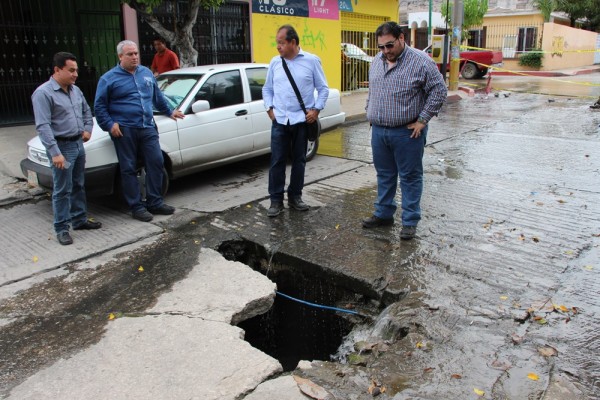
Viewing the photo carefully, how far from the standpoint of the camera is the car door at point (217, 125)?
6.18 metres

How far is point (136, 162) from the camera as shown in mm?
5520

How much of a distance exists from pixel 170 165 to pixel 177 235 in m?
1.29

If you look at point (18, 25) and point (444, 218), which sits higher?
point (18, 25)

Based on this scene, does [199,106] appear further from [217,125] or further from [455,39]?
[455,39]

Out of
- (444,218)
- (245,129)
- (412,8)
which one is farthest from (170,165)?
(412,8)

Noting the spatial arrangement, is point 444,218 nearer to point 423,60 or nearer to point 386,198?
point 386,198

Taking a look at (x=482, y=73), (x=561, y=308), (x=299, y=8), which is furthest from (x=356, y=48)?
(x=561, y=308)

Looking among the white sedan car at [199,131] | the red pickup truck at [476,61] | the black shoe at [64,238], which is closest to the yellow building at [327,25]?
the white sedan car at [199,131]

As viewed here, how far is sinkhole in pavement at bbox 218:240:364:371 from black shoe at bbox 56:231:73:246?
198cm

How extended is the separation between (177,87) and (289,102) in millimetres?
2002

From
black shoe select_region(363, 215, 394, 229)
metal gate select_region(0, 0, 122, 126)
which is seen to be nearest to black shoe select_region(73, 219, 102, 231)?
black shoe select_region(363, 215, 394, 229)

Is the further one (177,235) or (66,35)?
(66,35)

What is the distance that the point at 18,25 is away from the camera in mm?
8688

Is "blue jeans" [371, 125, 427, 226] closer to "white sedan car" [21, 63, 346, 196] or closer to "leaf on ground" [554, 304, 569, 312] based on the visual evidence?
"leaf on ground" [554, 304, 569, 312]
